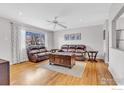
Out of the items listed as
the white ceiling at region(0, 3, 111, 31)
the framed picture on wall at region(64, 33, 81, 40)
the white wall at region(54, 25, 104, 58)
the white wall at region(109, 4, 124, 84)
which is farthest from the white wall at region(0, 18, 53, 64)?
the white wall at region(109, 4, 124, 84)

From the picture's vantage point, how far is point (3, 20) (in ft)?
16.2

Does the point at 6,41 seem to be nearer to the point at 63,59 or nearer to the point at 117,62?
the point at 63,59

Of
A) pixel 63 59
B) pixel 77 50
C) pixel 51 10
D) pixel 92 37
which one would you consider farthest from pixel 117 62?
pixel 92 37

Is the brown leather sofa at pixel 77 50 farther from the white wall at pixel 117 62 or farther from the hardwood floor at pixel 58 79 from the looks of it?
the white wall at pixel 117 62

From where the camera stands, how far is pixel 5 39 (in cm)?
504

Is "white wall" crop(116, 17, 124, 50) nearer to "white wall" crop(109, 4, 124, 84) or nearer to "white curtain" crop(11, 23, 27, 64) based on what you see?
"white wall" crop(109, 4, 124, 84)

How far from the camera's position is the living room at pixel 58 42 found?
11.8 feet

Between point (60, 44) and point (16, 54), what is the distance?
166 inches

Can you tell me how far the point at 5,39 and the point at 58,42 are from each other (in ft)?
16.0

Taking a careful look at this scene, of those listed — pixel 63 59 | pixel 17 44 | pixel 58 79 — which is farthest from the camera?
pixel 17 44

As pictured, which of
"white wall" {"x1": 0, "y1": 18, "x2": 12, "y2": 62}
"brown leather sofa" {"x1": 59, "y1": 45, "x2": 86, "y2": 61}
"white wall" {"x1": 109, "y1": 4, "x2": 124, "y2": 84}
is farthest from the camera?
"brown leather sofa" {"x1": 59, "y1": 45, "x2": 86, "y2": 61}

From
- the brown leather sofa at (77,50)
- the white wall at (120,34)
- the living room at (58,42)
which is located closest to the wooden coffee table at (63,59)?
the living room at (58,42)

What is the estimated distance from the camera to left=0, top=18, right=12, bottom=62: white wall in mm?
4844
